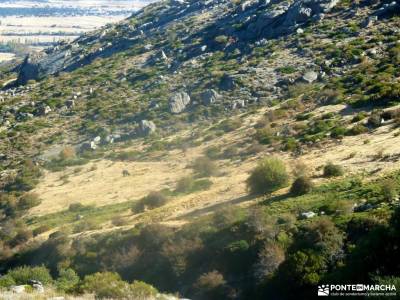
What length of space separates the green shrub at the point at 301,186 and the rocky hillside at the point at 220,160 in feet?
0.40

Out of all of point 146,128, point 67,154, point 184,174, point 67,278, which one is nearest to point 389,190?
point 67,278

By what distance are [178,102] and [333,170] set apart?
3013 centimetres

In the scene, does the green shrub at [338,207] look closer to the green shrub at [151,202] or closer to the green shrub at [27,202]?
the green shrub at [151,202]

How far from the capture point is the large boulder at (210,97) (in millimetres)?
53125

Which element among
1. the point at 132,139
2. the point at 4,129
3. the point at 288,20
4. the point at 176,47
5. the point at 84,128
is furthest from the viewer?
the point at 176,47

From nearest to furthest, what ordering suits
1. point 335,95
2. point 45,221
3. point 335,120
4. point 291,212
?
point 291,212 → point 45,221 → point 335,120 → point 335,95

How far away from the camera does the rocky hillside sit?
2055cm

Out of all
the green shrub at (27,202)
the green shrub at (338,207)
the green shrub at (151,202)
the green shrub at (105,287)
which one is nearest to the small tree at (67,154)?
the green shrub at (27,202)

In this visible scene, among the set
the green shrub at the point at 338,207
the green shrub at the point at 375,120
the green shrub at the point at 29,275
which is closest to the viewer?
the green shrub at the point at 338,207

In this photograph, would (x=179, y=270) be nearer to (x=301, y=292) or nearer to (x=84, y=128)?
(x=301, y=292)

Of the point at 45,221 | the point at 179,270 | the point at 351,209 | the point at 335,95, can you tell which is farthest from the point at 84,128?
the point at 351,209

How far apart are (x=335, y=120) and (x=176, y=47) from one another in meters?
43.0

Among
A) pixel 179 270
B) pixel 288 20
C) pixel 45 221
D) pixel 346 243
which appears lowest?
pixel 45 221

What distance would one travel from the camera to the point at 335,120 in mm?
37438
